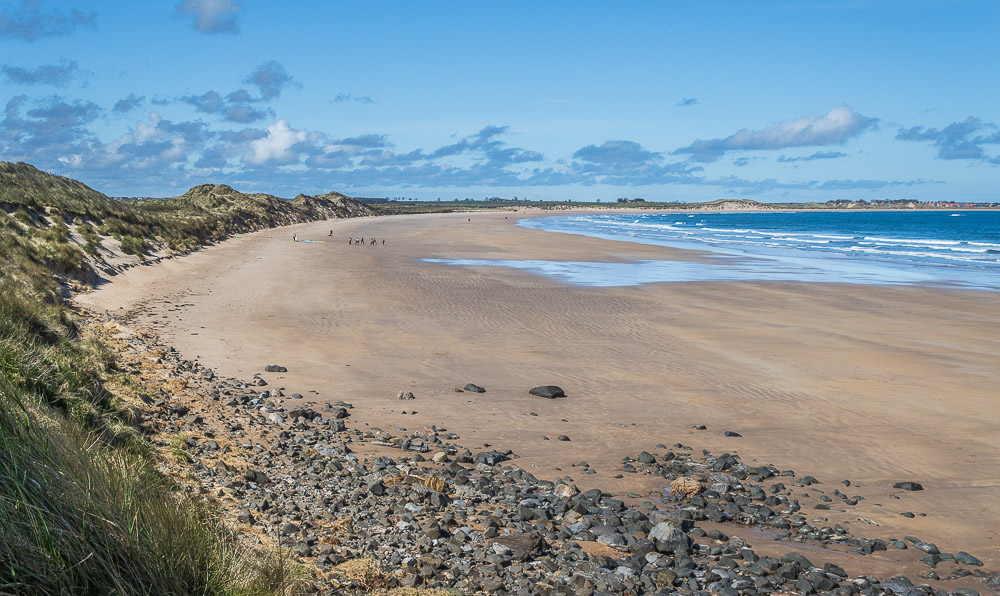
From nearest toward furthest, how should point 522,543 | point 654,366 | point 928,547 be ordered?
point 522,543
point 928,547
point 654,366

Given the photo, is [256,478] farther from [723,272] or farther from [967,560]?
[723,272]

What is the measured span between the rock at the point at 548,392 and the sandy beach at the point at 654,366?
0.24 m

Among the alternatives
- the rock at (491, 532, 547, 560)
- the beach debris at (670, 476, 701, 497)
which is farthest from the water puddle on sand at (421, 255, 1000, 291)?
the rock at (491, 532, 547, 560)

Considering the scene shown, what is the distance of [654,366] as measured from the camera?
12.7 m

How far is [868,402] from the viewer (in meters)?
10.6

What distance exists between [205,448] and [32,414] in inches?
131

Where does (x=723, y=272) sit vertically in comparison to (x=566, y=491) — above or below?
above

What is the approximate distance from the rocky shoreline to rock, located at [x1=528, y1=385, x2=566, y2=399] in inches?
88.8

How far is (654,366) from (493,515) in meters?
7.18

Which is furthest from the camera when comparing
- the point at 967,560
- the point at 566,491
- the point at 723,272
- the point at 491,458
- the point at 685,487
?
the point at 723,272

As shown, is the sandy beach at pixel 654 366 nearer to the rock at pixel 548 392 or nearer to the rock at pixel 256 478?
the rock at pixel 548 392

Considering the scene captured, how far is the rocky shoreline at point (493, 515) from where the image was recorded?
515cm

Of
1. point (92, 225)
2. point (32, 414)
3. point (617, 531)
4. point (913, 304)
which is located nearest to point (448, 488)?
point (617, 531)

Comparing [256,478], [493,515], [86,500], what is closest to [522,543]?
[493,515]
